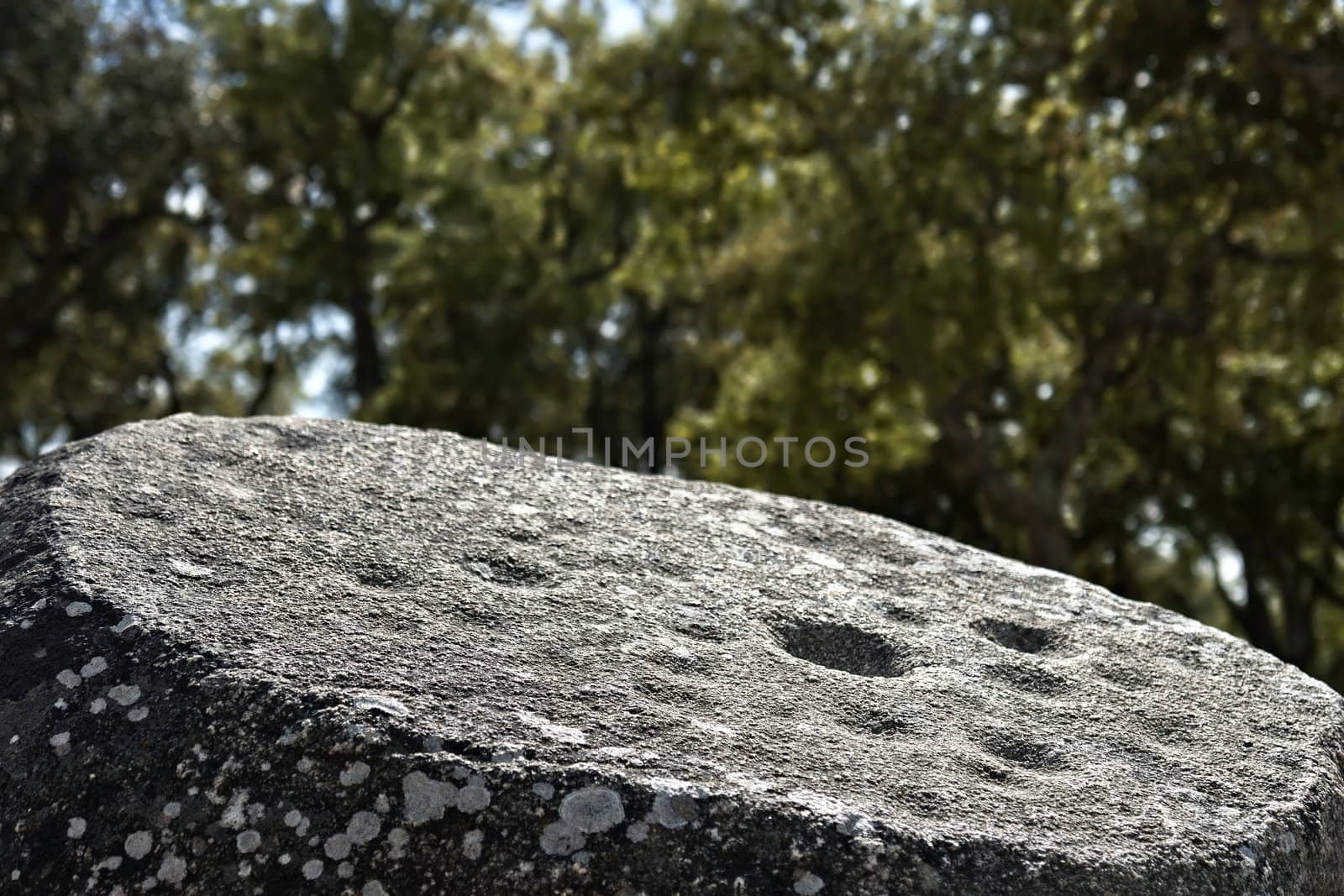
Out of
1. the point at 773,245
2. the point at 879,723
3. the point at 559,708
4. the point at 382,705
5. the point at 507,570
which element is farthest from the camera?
the point at 773,245

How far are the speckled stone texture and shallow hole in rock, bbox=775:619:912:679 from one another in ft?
0.03

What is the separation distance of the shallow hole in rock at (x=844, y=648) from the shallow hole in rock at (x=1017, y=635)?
368 millimetres

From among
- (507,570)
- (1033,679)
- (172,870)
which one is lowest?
(172,870)

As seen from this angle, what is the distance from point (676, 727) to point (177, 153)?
62.8ft

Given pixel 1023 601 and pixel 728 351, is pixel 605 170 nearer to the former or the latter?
pixel 728 351

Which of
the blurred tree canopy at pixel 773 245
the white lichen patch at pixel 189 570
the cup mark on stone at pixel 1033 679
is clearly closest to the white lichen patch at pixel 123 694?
the white lichen patch at pixel 189 570

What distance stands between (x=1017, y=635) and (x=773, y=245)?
481 inches

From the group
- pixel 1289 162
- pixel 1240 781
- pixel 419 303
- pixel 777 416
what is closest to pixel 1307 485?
pixel 1289 162

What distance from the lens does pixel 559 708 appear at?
2.73 meters

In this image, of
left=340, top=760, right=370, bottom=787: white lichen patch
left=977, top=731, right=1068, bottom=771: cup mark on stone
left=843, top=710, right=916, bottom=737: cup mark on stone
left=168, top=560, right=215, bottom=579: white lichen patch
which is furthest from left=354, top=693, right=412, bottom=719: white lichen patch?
left=977, top=731, right=1068, bottom=771: cup mark on stone

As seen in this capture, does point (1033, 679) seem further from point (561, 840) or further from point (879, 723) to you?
point (561, 840)

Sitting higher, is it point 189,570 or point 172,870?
point 189,570

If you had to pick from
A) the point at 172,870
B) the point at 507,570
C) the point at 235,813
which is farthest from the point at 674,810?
the point at 507,570

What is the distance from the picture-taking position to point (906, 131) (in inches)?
573
